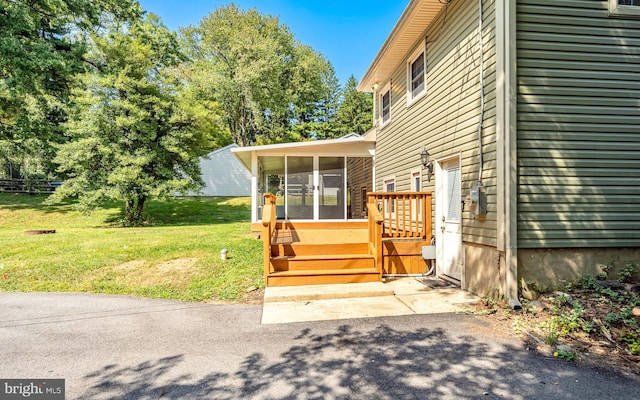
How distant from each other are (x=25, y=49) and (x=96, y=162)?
14.9 ft

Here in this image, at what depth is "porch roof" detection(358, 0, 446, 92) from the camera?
20.5ft

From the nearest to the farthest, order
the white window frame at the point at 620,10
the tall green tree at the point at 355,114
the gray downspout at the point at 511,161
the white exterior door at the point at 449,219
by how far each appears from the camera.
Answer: the gray downspout at the point at 511,161
the white window frame at the point at 620,10
the white exterior door at the point at 449,219
the tall green tree at the point at 355,114

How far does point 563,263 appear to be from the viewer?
454 centimetres

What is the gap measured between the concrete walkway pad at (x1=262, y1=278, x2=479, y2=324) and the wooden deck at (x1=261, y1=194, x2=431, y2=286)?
0.61 ft

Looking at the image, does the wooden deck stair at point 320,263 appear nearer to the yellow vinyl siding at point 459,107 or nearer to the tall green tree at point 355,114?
the yellow vinyl siding at point 459,107

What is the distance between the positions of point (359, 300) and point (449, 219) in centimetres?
232

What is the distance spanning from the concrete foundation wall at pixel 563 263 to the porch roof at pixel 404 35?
4490 millimetres

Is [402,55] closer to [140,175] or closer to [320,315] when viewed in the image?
[320,315]

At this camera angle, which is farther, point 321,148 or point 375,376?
point 321,148

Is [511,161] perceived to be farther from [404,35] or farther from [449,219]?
[404,35]

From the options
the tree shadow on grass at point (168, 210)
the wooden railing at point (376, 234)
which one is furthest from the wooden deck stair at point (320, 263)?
the tree shadow on grass at point (168, 210)

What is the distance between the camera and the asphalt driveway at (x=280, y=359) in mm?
2676

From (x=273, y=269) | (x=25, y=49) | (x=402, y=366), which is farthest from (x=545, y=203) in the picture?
(x=25, y=49)

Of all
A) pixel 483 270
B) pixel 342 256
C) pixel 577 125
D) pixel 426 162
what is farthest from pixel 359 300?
pixel 577 125
